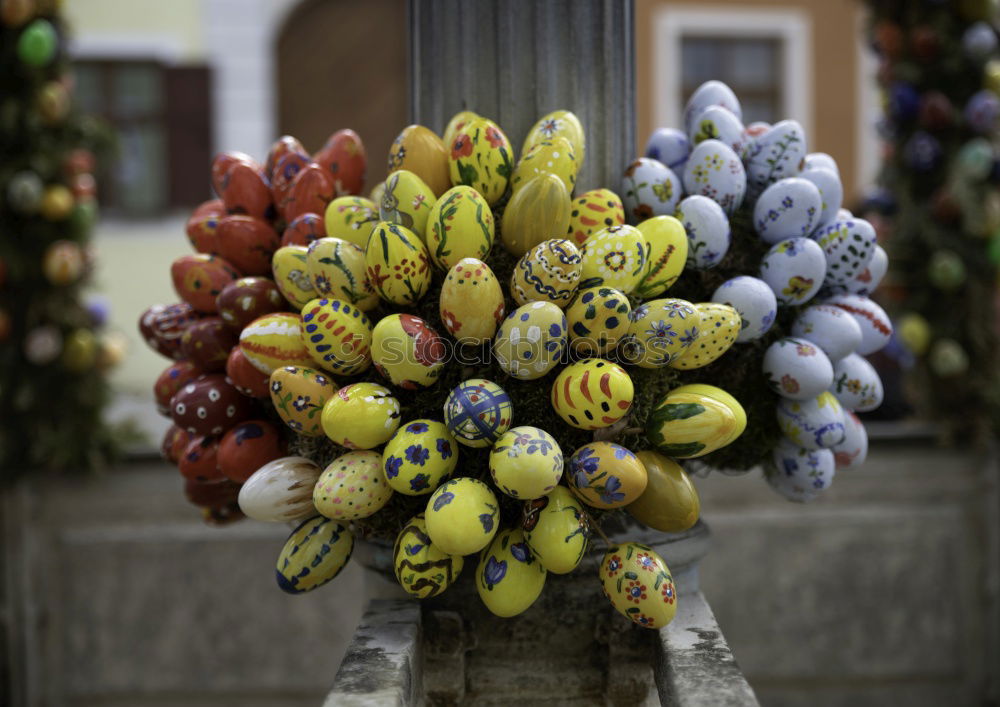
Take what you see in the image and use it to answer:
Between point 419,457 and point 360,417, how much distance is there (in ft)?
0.31

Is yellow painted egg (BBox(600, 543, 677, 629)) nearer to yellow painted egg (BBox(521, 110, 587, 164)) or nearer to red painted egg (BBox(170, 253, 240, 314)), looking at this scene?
yellow painted egg (BBox(521, 110, 587, 164))

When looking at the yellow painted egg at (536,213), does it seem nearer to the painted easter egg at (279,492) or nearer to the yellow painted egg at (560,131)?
the yellow painted egg at (560,131)

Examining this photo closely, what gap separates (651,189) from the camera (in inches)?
49.9

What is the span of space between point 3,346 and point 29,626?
918 millimetres

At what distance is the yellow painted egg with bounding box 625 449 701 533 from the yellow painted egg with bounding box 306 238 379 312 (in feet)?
1.44

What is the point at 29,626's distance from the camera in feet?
9.14

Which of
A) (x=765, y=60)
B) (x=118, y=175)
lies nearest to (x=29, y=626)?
(x=118, y=175)

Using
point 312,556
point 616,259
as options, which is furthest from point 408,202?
point 312,556

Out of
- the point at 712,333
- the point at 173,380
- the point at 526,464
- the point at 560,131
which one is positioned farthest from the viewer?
the point at 173,380

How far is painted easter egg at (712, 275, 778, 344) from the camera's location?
118 cm

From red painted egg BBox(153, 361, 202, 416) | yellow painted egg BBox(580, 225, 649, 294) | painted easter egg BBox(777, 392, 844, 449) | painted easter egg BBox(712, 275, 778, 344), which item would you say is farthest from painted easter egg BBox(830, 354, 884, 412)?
red painted egg BBox(153, 361, 202, 416)

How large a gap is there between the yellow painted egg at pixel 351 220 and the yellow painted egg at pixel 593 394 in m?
0.36

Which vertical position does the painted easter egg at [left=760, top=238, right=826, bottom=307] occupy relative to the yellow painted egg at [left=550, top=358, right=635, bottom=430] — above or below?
above

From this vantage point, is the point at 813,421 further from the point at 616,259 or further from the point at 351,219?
the point at 351,219
